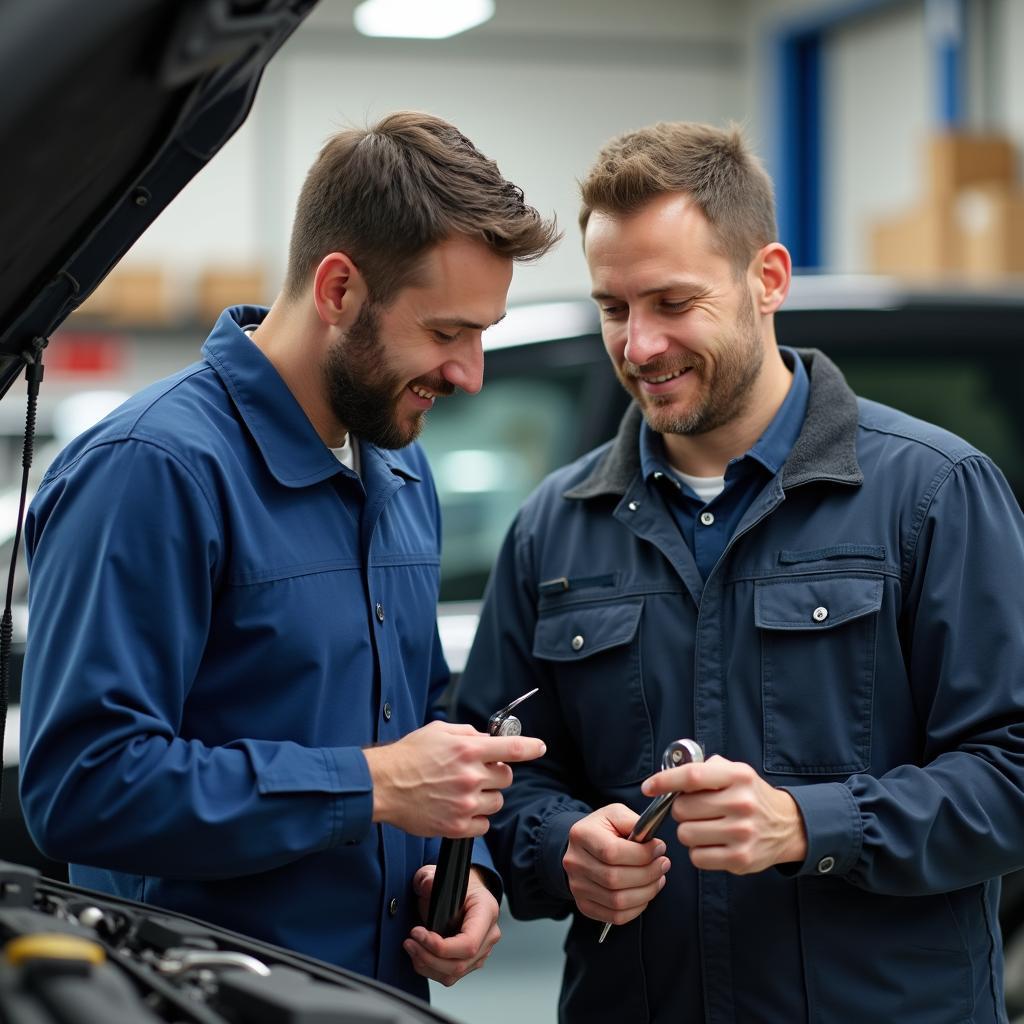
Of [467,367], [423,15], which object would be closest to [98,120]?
[467,367]

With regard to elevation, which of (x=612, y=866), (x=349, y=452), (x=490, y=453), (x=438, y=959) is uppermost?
(x=349, y=452)

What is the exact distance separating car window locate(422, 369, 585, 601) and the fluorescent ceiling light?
16.2ft

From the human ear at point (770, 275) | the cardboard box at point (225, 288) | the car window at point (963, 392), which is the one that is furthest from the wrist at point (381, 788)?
the cardboard box at point (225, 288)

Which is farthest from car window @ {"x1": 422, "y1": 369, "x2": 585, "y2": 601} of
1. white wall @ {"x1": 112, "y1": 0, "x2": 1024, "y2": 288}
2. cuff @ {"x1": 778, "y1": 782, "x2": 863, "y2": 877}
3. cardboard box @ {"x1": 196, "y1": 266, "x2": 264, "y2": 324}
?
cardboard box @ {"x1": 196, "y1": 266, "x2": 264, "y2": 324}

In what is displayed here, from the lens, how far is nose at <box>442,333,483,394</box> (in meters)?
1.80

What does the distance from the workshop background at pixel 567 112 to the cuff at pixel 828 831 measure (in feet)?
25.2

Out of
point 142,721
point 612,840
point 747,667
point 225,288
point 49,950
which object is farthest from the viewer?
point 225,288

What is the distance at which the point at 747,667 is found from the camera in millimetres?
1845

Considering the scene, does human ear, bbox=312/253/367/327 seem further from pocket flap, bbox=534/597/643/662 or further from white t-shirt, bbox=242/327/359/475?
pocket flap, bbox=534/597/643/662

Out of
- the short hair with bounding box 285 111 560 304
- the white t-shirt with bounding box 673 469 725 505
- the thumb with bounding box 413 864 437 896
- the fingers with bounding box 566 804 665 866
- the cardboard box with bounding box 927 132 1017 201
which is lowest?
the thumb with bounding box 413 864 437 896

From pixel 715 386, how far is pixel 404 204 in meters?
0.47

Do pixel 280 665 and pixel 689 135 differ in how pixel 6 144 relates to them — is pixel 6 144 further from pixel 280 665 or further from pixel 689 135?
pixel 689 135

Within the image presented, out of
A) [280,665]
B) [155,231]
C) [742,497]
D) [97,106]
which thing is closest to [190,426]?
[280,665]

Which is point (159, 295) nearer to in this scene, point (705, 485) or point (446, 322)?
point (705, 485)
